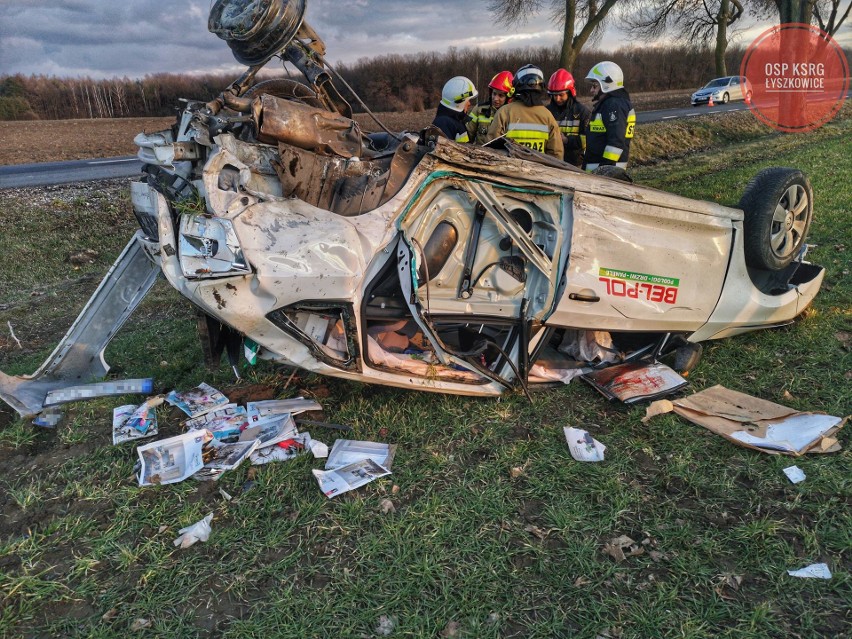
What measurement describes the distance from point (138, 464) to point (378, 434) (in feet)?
4.11

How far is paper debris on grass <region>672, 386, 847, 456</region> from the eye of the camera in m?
2.98

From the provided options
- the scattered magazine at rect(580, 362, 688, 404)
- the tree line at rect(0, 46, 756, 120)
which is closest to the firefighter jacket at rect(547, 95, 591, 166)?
the scattered magazine at rect(580, 362, 688, 404)

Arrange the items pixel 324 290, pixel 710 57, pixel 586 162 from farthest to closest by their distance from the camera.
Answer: pixel 710 57, pixel 586 162, pixel 324 290

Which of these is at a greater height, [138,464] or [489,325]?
[489,325]

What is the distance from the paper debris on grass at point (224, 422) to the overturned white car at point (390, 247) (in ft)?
1.46

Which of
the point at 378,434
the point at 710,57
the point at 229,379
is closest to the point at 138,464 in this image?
the point at 229,379

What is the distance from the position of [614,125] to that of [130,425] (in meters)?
4.71

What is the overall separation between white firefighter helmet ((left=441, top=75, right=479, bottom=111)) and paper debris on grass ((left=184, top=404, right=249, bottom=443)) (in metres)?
4.14

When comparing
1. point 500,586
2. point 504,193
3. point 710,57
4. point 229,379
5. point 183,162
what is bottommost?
point 500,586

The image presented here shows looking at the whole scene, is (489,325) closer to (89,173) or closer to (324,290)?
(324,290)

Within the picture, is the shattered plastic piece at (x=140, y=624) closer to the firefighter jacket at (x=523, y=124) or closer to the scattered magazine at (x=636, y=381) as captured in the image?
the scattered magazine at (x=636, y=381)

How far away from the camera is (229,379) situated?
391 centimetres

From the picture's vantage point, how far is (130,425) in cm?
331

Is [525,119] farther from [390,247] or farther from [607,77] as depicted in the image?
[390,247]
